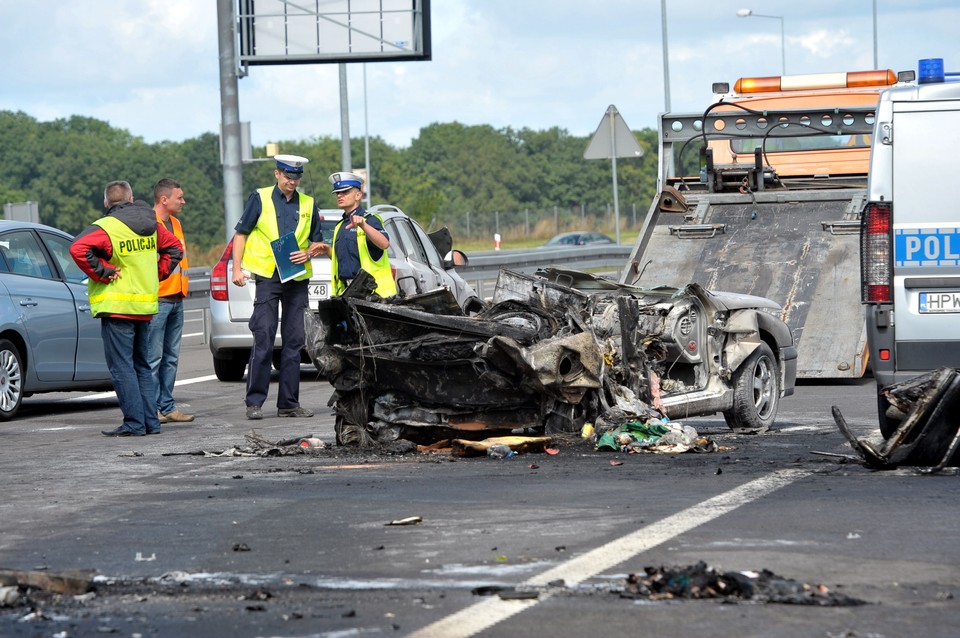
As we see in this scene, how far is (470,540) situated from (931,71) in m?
4.31

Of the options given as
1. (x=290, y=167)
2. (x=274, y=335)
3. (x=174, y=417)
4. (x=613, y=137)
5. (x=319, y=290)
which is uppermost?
(x=613, y=137)

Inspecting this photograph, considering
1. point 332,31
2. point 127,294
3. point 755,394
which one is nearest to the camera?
point 755,394

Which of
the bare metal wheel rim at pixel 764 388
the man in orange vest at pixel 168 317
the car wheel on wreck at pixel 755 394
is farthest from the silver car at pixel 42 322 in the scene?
the bare metal wheel rim at pixel 764 388

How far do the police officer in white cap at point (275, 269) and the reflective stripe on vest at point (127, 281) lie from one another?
33.6 inches

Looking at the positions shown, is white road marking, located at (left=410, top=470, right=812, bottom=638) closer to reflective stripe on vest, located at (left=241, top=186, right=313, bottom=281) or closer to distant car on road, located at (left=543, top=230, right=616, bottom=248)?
reflective stripe on vest, located at (left=241, top=186, right=313, bottom=281)

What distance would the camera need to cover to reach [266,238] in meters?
12.2

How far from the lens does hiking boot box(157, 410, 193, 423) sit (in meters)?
12.3

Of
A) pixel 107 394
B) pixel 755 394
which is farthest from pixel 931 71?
pixel 107 394

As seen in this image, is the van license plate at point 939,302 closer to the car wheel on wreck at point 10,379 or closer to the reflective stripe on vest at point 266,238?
the reflective stripe on vest at point 266,238

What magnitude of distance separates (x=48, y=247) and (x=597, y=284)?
5371mm

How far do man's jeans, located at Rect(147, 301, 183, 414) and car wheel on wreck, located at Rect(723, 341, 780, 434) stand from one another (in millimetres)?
4425

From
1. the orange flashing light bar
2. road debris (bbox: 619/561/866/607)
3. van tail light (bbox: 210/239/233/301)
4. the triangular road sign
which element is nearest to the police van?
→ road debris (bbox: 619/561/866/607)

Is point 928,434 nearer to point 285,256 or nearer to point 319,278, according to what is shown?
point 285,256

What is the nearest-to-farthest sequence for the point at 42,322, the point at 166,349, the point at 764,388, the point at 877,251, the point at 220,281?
1. the point at 877,251
2. the point at 764,388
3. the point at 166,349
4. the point at 42,322
5. the point at 220,281
